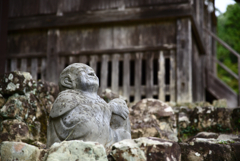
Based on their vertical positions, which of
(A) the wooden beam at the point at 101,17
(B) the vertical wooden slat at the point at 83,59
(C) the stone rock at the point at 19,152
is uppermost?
(A) the wooden beam at the point at 101,17

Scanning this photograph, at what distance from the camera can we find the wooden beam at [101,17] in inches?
353

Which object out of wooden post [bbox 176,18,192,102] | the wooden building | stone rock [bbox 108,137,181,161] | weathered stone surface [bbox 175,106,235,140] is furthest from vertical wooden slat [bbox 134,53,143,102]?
stone rock [bbox 108,137,181,161]

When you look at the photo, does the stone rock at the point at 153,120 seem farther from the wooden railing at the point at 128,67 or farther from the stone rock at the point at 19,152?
the stone rock at the point at 19,152

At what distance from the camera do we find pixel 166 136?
240 inches

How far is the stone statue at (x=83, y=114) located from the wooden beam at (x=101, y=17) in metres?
4.90

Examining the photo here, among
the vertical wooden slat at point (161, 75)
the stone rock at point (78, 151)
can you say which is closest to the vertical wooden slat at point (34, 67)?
the vertical wooden slat at point (161, 75)

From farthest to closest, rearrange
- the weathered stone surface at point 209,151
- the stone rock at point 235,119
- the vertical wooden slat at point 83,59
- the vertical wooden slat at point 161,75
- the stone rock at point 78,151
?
the vertical wooden slat at point 83,59
the vertical wooden slat at point 161,75
the stone rock at point 235,119
the weathered stone surface at point 209,151
the stone rock at point 78,151

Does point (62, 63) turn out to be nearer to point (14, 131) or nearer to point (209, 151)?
point (14, 131)

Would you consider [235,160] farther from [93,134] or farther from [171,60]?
[171,60]

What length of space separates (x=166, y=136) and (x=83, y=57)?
421 cm

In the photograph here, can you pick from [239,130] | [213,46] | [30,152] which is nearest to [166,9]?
[239,130]

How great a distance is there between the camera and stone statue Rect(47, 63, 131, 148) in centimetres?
400

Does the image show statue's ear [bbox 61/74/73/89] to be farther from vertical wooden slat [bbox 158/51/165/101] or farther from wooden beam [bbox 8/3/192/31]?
wooden beam [bbox 8/3/192/31]

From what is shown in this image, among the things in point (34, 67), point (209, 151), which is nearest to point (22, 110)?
point (209, 151)
